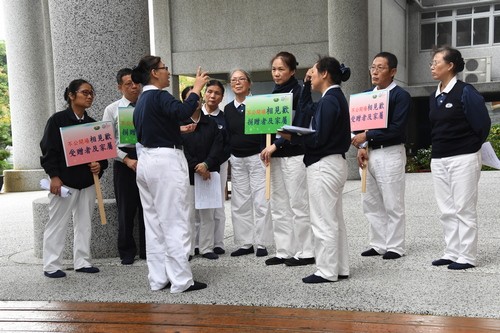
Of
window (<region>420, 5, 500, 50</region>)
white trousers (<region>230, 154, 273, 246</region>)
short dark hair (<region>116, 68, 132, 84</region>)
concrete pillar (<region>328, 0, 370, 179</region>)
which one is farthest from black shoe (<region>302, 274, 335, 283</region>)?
window (<region>420, 5, 500, 50</region>)

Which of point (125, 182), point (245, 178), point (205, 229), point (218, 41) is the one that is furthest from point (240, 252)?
point (218, 41)

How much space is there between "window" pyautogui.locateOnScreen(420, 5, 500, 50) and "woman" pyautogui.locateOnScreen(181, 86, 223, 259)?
24.0m

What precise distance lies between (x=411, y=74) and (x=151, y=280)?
2534cm

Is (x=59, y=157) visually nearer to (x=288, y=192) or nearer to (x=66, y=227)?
(x=66, y=227)

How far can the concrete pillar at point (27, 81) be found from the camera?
1641cm

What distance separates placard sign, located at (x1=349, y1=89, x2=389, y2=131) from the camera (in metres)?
5.93

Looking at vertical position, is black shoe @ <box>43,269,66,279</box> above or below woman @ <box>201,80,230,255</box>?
below

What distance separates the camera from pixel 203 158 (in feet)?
21.5

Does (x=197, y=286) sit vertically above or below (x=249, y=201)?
below

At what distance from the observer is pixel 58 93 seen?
22.3 feet

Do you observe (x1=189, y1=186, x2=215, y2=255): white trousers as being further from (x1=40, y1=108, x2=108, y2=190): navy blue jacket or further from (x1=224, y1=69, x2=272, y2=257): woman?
(x1=40, y1=108, x2=108, y2=190): navy blue jacket

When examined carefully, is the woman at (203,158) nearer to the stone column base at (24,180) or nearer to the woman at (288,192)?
the woman at (288,192)

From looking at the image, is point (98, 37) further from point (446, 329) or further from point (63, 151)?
point (446, 329)

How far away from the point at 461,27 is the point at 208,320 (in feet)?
92.5
